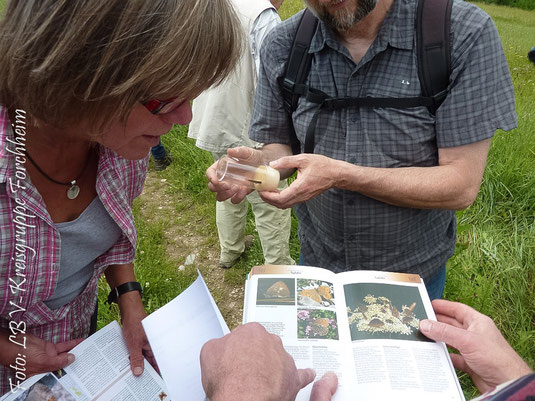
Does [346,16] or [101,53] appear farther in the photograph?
[346,16]

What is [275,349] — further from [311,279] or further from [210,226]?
[210,226]

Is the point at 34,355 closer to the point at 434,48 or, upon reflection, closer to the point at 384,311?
the point at 384,311

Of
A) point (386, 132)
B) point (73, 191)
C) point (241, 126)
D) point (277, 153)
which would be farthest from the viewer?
point (241, 126)

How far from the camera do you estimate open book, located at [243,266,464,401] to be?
106 centimetres

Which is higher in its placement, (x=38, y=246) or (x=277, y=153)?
(x=38, y=246)

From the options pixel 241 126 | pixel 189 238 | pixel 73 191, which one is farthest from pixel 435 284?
pixel 189 238

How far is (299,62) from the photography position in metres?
1.66

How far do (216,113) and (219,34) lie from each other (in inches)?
74.2

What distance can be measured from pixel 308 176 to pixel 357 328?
542 mm

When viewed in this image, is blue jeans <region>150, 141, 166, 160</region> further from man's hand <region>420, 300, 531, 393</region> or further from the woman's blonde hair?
man's hand <region>420, 300, 531, 393</region>

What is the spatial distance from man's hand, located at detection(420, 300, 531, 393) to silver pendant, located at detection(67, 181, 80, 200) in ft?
3.64

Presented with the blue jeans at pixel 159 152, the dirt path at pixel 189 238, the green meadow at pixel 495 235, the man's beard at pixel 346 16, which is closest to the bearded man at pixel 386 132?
the man's beard at pixel 346 16

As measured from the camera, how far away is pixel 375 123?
154cm

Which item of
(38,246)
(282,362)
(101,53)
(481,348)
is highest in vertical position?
(101,53)
